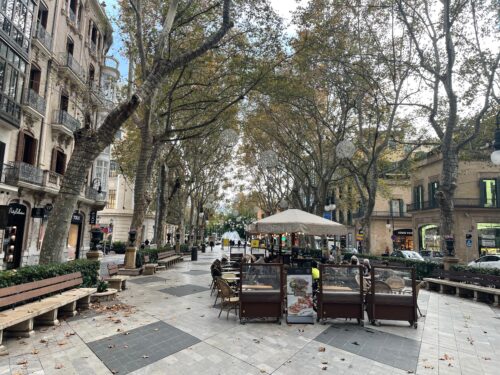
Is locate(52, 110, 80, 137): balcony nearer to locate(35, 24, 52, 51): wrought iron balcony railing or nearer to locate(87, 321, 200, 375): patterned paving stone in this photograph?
locate(35, 24, 52, 51): wrought iron balcony railing

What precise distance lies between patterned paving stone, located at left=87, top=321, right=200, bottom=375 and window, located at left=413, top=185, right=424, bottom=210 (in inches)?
1352

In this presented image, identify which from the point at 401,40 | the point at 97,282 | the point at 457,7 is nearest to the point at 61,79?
the point at 97,282

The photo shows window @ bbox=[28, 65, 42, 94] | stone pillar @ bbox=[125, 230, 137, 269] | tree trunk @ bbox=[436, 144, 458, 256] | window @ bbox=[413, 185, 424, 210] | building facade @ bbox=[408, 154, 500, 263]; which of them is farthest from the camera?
window @ bbox=[413, 185, 424, 210]

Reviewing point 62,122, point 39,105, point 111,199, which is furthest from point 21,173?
point 111,199

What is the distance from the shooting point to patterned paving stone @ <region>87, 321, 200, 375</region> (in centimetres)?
452

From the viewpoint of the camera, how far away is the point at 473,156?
771 inches

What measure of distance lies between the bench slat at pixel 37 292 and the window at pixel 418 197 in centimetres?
3491

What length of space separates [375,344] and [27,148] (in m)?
19.7

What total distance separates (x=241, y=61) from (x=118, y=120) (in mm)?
7637

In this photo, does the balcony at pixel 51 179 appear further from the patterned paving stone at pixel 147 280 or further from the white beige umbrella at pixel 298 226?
the white beige umbrella at pixel 298 226

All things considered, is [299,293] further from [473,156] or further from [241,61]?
[473,156]

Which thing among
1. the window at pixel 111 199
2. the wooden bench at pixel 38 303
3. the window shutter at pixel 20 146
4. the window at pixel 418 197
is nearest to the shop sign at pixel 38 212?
the window shutter at pixel 20 146

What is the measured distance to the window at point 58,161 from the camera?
63.2 feet

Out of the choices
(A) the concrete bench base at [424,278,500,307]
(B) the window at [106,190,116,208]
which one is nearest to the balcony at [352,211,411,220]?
(A) the concrete bench base at [424,278,500,307]
